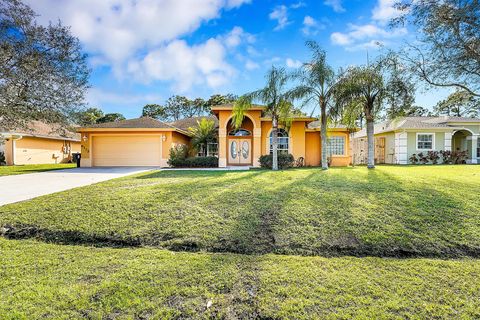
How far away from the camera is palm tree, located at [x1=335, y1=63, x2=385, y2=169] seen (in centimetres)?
1399

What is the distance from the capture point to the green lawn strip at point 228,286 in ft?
9.15

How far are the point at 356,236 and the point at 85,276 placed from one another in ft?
15.4

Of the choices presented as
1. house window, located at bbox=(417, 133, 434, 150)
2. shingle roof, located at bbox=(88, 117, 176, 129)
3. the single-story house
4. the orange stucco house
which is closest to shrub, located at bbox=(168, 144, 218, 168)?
the orange stucco house

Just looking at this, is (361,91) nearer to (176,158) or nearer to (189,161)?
(189,161)

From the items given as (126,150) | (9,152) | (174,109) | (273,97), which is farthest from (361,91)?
(174,109)

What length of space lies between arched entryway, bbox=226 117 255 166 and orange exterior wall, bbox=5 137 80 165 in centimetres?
1870

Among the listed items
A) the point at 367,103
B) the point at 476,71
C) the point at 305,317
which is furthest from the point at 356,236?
the point at 367,103

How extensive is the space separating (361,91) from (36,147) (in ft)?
92.2

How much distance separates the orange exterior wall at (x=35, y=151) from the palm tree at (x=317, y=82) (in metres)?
23.9

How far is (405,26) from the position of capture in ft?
33.3

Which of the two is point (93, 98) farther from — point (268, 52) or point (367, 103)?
point (367, 103)

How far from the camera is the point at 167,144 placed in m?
19.4

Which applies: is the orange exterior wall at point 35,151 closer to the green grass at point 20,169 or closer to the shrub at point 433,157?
the green grass at point 20,169

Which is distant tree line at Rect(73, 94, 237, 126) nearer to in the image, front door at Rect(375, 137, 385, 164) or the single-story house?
front door at Rect(375, 137, 385, 164)
